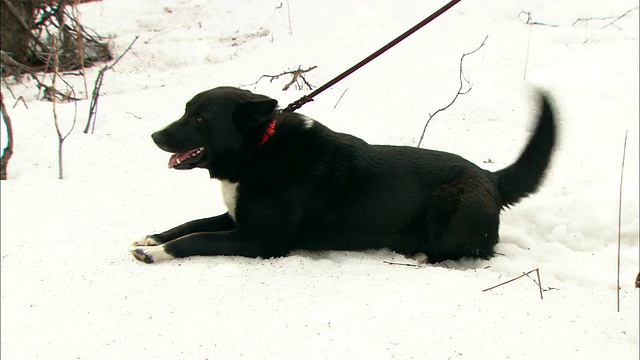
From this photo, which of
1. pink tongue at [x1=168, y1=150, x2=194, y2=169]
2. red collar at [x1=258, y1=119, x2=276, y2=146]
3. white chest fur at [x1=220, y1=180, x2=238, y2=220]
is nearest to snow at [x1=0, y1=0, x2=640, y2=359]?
white chest fur at [x1=220, y1=180, x2=238, y2=220]

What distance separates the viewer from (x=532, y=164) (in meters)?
3.46

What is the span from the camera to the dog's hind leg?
325 centimetres

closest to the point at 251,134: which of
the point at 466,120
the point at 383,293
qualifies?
the point at 383,293

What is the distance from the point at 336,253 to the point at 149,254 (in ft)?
3.20

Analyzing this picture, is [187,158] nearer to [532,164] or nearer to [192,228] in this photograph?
[192,228]

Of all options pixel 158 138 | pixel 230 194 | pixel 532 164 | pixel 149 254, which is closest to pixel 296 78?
pixel 230 194

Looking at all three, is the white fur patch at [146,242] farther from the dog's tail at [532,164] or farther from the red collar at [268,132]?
the dog's tail at [532,164]

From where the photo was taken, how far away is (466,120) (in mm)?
4930

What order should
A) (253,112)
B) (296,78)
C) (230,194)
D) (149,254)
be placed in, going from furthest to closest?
(296,78) < (230,194) < (253,112) < (149,254)

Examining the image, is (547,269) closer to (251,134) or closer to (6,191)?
(251,134)

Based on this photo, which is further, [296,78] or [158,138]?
[296,78]

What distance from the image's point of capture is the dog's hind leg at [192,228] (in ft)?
10.7

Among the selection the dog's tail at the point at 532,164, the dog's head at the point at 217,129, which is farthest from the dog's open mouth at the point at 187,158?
the dog's tail at the point at 532,164

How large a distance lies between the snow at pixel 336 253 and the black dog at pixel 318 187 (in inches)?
4.8
